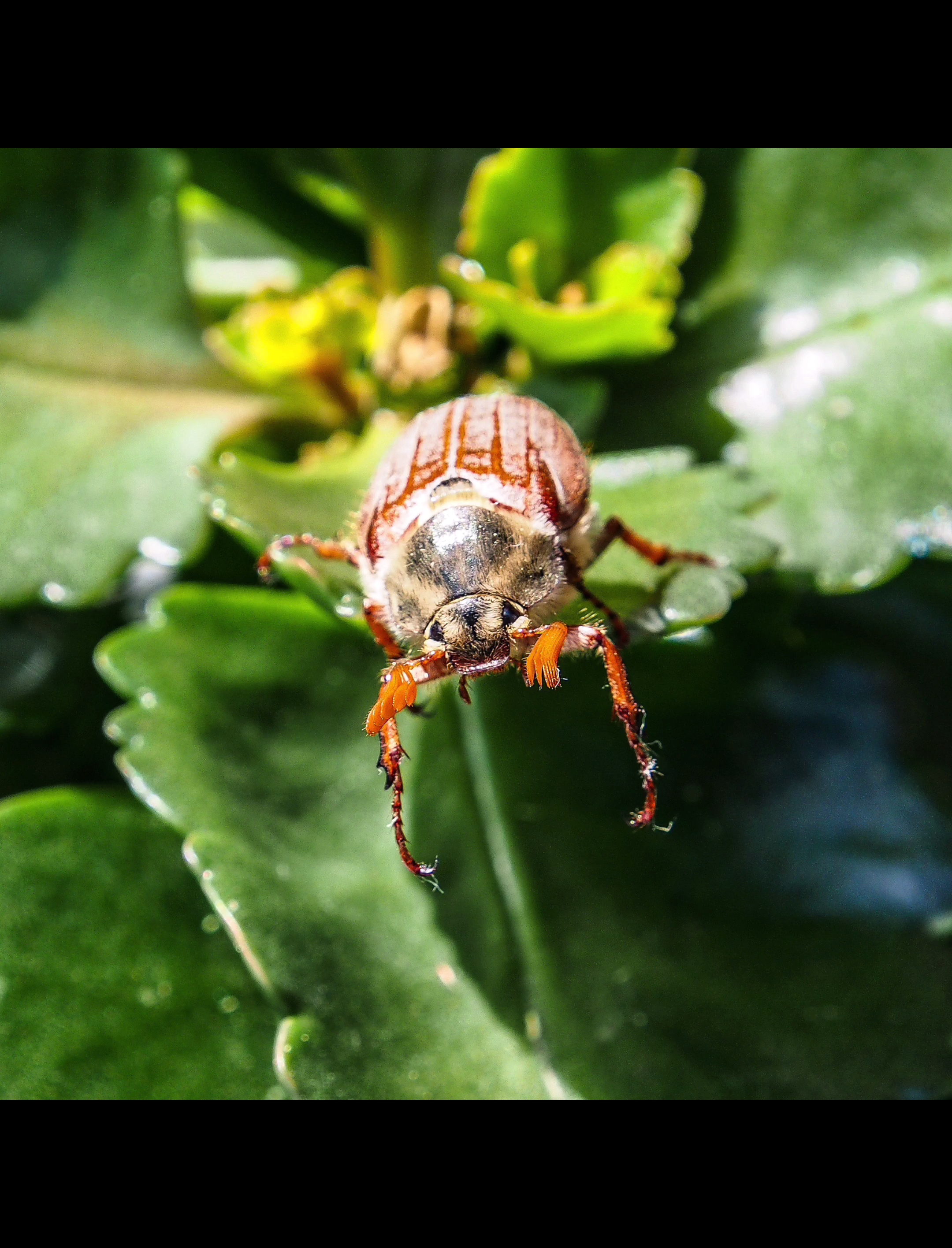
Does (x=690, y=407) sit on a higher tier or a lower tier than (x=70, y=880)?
higher

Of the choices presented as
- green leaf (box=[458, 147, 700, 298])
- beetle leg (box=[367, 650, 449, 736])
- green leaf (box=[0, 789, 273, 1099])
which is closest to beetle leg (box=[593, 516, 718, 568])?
beetle leg (box=[367, 650, 449, 736])

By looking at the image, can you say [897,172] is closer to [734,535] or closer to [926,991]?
[734,535]

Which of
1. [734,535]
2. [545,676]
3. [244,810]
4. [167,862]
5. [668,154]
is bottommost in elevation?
[167,862]

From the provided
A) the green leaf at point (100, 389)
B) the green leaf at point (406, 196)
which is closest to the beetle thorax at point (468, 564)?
the green leaf at point (100, 389)

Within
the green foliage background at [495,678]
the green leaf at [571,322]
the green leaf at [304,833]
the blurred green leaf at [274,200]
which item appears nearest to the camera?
the green leaf at [304,833]

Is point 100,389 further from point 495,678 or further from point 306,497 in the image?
point 495,678

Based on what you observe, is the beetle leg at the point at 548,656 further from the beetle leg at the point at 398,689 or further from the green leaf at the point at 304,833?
the green leaf at the point at 304,833

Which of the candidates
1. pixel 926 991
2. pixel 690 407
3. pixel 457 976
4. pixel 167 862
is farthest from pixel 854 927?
pixel 167 862
